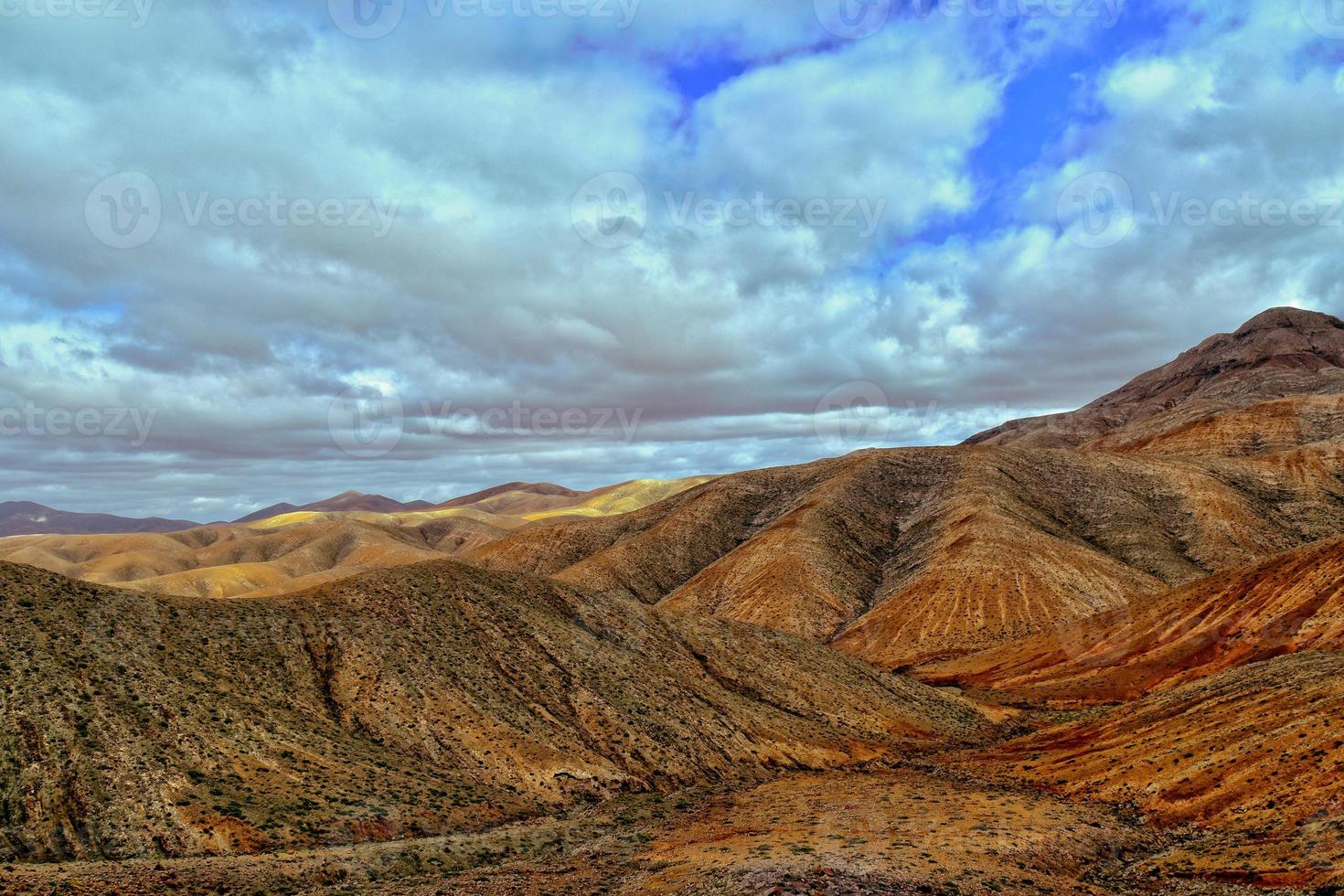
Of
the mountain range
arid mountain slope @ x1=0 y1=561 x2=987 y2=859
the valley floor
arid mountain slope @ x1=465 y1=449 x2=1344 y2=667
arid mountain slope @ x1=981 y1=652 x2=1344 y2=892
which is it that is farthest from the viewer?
arid mountain slope @ x1=465 y1=449 x2=1344 y2=667

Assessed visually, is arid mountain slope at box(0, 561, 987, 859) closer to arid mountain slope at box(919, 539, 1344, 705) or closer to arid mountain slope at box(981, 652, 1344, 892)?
arid mountain slope at box(981, 652, 1344, 892)

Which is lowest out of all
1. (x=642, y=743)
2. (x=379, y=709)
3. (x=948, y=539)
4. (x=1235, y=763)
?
(x=642, y=743)

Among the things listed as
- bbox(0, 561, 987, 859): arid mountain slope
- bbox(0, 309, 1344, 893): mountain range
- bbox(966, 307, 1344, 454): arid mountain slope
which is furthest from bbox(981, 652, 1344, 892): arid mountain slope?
bbox(966, 307, 1344, 454): arid mountain slope

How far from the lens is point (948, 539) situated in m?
102

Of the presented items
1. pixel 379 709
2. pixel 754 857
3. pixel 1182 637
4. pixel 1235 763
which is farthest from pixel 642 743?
pixel 1182 637

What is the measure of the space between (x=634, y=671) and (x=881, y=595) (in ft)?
191

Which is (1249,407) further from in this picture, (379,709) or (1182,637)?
(379,709)

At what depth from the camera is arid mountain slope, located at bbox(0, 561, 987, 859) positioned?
26.3 meters

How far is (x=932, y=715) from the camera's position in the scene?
181 feet

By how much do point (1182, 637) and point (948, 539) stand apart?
1522 inches

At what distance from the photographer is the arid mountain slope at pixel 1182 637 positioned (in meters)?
56.1

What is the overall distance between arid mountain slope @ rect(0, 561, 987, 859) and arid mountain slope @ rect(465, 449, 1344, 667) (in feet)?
105

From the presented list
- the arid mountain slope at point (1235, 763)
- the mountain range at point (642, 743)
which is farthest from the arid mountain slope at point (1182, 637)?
the arid mountain slope at point (1235, 763)

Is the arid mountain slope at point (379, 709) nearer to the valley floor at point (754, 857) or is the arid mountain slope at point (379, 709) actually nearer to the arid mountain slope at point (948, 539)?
the valley floor at point (754, 857)
